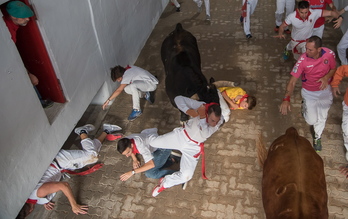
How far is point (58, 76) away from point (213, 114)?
253 centimetres

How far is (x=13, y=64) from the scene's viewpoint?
157 inches

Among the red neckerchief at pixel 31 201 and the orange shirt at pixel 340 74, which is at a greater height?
the orange shirt at pixel 340 74

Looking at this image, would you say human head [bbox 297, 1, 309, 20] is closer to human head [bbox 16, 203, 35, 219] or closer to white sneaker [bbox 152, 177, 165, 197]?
white sneaker [bbox 152, 177, 165, 197]

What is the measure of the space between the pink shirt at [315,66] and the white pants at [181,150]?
192 centimetres

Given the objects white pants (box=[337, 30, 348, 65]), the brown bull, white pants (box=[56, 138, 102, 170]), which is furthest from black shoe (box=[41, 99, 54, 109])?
white pants (box=[337, 30, 348, 65])

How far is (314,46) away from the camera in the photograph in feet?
14.8

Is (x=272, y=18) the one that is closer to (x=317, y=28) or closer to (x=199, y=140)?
(x=317, y=28)

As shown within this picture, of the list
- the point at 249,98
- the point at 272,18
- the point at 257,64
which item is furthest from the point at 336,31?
the point at 249,98

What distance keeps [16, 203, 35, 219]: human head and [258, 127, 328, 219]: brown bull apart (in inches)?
148

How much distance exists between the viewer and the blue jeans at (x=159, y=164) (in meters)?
5.18

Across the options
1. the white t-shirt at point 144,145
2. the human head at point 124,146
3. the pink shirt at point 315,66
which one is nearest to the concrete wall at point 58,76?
the human head at point 124,146

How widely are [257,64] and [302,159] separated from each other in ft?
15.6

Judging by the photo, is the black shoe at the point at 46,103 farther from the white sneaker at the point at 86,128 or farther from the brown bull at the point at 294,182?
the brown bull at the point at 294,182

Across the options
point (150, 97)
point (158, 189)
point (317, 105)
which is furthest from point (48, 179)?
point (317, 105)
